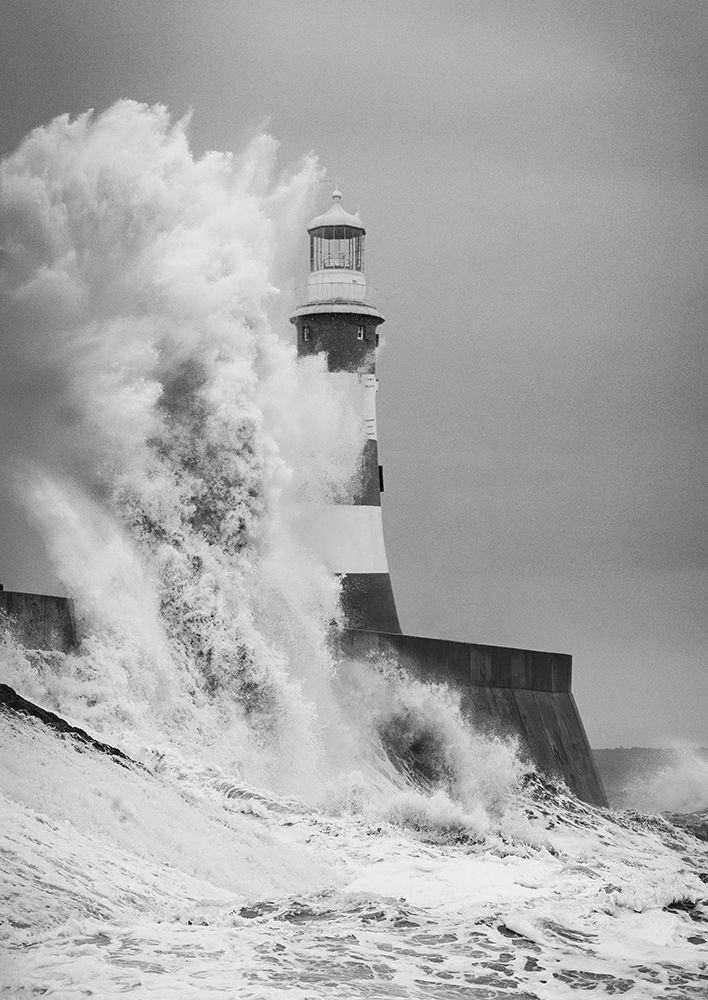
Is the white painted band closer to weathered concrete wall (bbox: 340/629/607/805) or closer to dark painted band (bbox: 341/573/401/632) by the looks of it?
dark painted band (bbox: 341/573/401/632)

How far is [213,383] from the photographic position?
21.0 m

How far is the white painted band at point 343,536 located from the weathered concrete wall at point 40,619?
6963 mm

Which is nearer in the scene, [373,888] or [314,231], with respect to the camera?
[373,888]

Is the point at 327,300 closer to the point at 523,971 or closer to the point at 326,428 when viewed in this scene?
the point at 326,428

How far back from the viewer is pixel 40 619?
56.1 feet

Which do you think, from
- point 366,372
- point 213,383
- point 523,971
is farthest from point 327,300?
point 523,971

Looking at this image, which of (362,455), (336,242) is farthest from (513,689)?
(336,242)

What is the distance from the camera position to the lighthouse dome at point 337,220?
2550 centimetres

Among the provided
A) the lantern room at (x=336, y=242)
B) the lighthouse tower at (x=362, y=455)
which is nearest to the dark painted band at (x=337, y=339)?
the lighthouse tower at (x=362, y=455)

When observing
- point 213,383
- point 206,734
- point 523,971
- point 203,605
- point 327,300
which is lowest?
point 523,971

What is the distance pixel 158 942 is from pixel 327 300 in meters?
14.7

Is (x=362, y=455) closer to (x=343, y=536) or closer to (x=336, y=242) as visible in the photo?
(x=343, y=536)

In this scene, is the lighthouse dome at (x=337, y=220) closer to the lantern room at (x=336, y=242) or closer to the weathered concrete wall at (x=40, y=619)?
the lantern room at (x=336, y=242)

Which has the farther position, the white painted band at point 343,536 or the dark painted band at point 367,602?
the dark painted band at point 367,602
